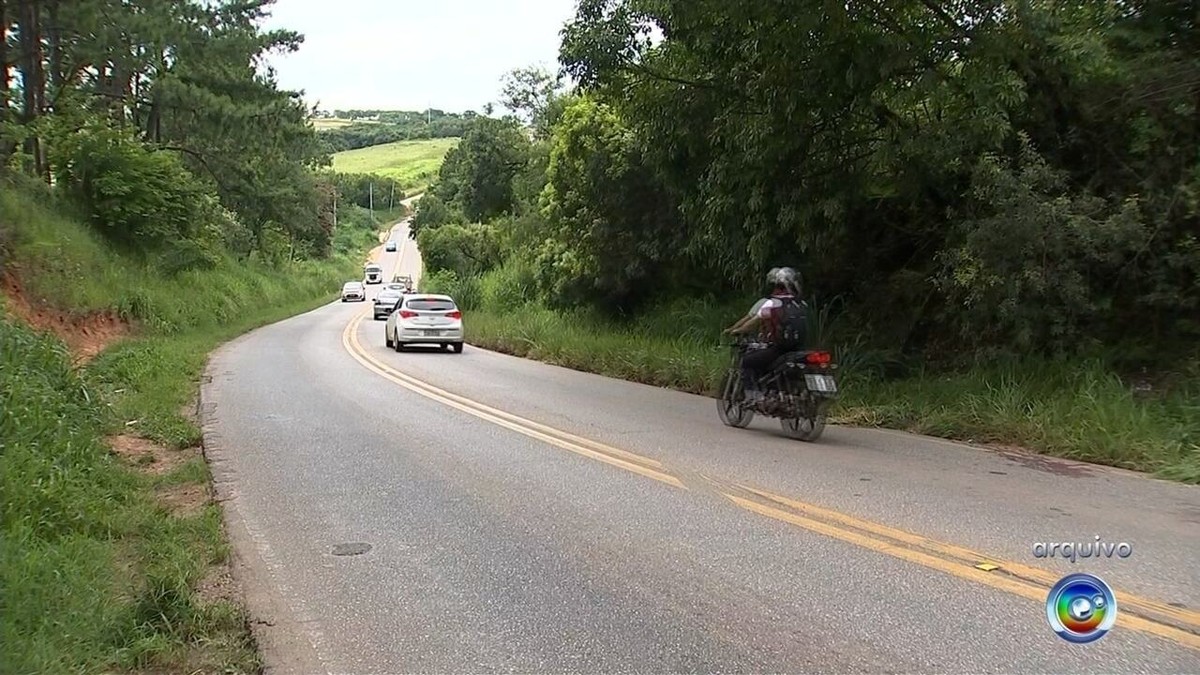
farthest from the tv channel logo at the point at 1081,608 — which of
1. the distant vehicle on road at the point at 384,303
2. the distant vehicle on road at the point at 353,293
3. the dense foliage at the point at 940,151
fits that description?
the distant vehicle on road at the point at 353,293

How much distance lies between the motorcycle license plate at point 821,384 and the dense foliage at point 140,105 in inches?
685

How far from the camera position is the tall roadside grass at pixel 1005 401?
8.66 metres

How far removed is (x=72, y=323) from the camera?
66.4 feet

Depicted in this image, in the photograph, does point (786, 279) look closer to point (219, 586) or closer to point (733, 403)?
point (733, 403)

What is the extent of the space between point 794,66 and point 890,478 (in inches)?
220

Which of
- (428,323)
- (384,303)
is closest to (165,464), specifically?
(428,323)

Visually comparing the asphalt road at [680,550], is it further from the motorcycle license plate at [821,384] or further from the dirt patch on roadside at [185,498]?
the motorcycle license plate at [821,384]

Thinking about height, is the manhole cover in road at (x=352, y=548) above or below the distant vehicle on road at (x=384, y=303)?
above

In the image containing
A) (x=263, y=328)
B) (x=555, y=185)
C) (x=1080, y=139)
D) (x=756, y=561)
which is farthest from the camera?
(x=263, y=328)

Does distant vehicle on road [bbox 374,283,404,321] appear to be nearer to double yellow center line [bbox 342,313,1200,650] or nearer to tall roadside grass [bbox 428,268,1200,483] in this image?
tall roadside grass [bbox 428,268,1200,483]

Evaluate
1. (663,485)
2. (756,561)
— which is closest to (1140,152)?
(663,485)

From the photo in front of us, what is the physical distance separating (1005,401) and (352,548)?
7.11 metres

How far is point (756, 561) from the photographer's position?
5.66 metres

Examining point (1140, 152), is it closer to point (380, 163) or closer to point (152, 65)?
point (152, 65)
